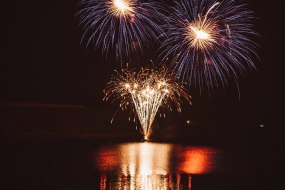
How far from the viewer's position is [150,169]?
14906 millimetres

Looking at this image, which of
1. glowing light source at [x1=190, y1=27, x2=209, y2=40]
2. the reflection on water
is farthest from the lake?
glowing light source at [x1=190, y1=27, x2=209, y2=40]

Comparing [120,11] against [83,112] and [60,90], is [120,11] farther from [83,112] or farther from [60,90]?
[60,90]

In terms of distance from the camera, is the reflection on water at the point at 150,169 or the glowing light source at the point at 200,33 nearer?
the reflection on water at the point at 150,169

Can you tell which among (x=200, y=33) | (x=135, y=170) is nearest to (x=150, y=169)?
(x=135, y=170)

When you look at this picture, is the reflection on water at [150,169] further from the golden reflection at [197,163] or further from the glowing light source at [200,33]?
the glowing light source at [200,33]

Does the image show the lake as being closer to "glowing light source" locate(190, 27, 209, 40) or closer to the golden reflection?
the golden reflection

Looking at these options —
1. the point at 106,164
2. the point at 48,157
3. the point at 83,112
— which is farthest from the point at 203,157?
the point at 83,112

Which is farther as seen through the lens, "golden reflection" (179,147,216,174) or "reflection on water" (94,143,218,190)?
"golden reflection" (179,147,216,174)

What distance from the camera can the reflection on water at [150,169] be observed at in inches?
470

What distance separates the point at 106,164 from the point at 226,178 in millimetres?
4704

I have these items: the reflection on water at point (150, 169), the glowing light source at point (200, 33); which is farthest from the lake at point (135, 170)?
the glowing light source at point (200, 33)

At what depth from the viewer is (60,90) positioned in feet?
159

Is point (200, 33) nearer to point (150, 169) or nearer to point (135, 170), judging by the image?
point (150, 169)

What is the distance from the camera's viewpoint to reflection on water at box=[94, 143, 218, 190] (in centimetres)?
1195
